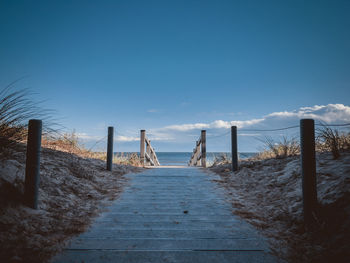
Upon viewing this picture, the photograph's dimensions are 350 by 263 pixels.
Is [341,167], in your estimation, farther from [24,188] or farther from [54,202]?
[24,188]

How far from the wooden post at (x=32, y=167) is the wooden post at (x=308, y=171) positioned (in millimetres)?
2965

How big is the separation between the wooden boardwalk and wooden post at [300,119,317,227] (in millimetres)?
624

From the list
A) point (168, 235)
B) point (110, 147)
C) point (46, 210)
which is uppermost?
point (110, 147)

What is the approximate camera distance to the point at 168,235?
193 cm

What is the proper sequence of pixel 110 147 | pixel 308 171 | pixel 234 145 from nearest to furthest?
pixel 308 171 → pixel 110 147 → pixel 234 145

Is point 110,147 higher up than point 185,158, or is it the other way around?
point 110,147

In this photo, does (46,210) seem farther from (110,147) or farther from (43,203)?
(110,147)

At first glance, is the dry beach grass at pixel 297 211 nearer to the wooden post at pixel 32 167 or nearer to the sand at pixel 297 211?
the sand at pixel 297 211

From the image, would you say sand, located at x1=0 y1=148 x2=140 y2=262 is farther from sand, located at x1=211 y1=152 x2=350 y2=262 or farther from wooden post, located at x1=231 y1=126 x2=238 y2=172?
wooden post, located at x1=231 y1=126 x2=238 y2=172

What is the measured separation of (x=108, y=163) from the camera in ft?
16.3

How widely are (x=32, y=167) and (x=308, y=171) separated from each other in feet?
10.3

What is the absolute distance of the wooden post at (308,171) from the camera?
80.7 inches

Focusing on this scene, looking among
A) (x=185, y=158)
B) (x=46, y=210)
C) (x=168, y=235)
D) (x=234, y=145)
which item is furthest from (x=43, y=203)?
(x=185, y=158)

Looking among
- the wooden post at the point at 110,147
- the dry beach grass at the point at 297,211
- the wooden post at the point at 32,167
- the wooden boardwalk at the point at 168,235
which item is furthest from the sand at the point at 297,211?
the wooden post at the point at 110,147
